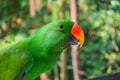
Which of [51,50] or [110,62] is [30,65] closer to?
[51,50]

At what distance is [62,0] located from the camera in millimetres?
3043

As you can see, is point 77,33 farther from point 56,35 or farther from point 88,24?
point 88,24

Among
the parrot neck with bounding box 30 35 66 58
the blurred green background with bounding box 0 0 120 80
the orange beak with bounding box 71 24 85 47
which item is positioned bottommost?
the blurred green background with bounding box 0 0 120 80

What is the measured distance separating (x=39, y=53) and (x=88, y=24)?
2080 mm

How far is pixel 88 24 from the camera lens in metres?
3.59

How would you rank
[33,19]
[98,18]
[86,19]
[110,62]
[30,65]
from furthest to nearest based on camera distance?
[33,19] → [86,19] → [110,62] → [98,18] → [30,65]

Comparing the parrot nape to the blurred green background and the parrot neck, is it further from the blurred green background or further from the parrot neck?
the blurred green background

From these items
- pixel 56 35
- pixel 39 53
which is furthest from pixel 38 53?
pixel 56 35

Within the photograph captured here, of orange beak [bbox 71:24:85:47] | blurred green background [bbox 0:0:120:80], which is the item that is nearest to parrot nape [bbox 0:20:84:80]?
orange beak [bbox 71:24:85:47]

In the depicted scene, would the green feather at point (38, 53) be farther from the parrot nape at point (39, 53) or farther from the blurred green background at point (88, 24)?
the blurred green background at point (88, 24)

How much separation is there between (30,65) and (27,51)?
2.5 inches

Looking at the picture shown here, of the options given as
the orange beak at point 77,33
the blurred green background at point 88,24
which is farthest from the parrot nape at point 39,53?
the blurred green background at point 88,24

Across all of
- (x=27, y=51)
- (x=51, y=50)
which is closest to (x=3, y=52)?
(x=27, y=51)

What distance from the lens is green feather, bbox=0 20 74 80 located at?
155cm
